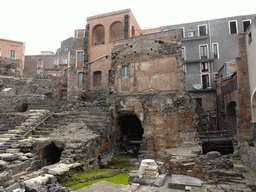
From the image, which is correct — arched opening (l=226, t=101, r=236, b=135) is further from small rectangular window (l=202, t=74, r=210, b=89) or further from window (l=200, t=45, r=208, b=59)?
window (l=200, t=45, r=208, b=59)

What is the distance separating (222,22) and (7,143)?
28.2 meters

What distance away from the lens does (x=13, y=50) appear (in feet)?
107

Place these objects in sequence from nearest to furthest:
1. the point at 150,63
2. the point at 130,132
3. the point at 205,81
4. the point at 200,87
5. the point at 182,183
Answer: the point at 182,183
the point at 150,63
the point at 130,132
the point at 200,87
the point at 205,81

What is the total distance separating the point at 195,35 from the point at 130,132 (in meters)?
18.1

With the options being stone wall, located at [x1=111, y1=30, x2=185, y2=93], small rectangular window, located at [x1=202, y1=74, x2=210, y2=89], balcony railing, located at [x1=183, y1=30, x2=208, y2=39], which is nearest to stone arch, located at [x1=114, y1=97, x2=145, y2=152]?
stone wall, located at [x1=111, y1=30, x2=185, y2=93]

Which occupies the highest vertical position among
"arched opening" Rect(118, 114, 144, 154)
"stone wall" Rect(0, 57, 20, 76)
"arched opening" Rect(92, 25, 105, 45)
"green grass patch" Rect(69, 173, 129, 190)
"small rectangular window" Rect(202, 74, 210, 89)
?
"arched opening" Rect(92, 25, 105, 45)

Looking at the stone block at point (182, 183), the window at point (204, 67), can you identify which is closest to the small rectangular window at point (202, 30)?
the window at point (204, 67)

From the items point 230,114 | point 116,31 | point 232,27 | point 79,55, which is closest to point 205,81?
point 230,114

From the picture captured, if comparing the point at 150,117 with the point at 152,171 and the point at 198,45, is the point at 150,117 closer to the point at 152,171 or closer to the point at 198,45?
the point at 152,171

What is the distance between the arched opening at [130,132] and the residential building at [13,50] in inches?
910

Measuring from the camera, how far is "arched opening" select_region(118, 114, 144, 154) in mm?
15641

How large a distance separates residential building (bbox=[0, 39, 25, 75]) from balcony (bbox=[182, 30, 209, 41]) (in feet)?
85.6

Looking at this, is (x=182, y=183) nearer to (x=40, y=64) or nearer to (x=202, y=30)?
(x=202, y=30)

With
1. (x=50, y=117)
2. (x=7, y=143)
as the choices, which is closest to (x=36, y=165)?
(x=7, y=143)
